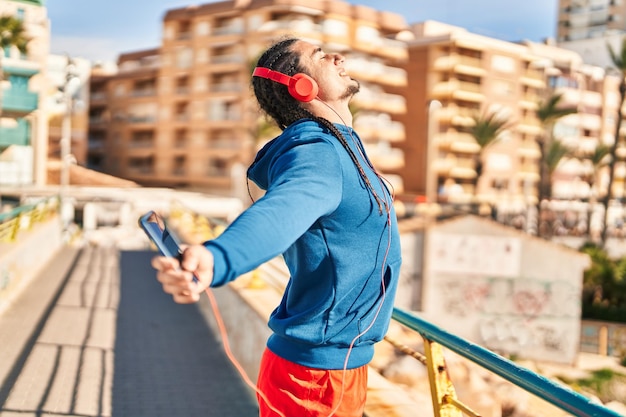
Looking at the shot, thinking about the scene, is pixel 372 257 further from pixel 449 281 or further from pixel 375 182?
pixel 449 281

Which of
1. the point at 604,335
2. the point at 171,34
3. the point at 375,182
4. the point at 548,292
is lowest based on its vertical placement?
the point at 604,335

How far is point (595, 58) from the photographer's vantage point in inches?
3039

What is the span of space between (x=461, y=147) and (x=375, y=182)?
5773cm

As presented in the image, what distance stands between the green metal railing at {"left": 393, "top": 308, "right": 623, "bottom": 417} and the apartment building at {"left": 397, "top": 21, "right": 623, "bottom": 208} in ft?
166

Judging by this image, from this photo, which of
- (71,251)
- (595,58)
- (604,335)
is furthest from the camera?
(595,58)

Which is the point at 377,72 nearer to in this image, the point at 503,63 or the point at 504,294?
the point at 503,63

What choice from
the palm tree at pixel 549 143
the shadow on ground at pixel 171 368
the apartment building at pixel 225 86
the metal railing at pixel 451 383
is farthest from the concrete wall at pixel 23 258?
the apartment building at pixel 225 86

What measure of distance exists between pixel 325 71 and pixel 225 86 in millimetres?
54465

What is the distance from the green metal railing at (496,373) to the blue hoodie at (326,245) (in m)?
0.51

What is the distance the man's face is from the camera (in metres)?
1.79

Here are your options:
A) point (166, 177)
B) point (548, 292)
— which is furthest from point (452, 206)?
point (548, 292)

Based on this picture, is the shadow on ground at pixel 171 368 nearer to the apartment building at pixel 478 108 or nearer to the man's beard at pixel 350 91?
the man's beard at pixel 350 91

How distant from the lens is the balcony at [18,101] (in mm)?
23900

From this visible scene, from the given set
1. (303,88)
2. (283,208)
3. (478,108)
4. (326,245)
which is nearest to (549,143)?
(478,108)
